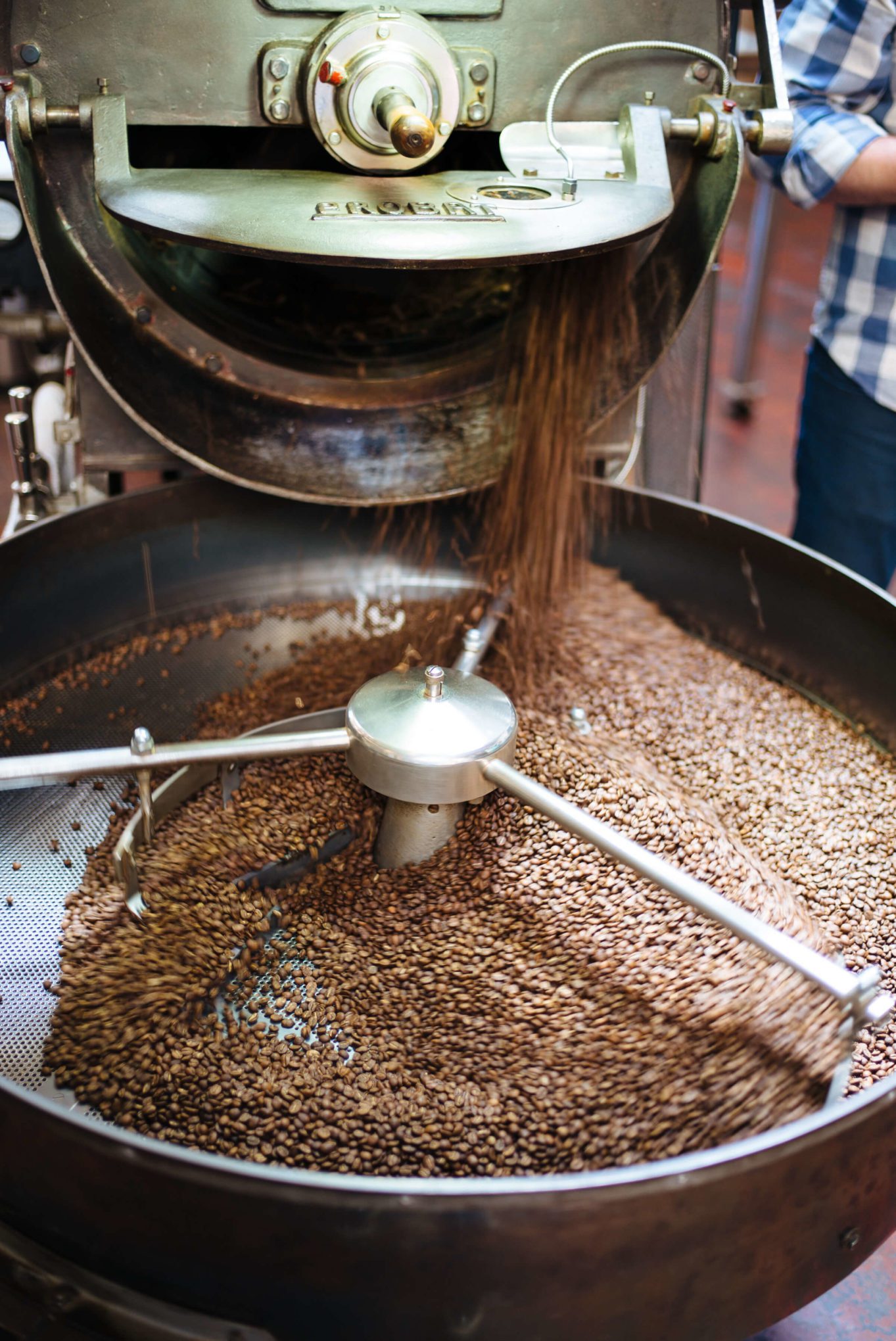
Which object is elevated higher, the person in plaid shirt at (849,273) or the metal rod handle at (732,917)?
→ the person in plaid shirt at (849,273)

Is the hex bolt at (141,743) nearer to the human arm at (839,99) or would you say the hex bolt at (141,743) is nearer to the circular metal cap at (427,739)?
the circular metal cap at (427,739)

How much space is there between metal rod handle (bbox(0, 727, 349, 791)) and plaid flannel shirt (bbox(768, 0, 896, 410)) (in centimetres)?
106

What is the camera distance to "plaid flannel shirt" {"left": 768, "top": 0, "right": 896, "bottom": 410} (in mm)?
1584

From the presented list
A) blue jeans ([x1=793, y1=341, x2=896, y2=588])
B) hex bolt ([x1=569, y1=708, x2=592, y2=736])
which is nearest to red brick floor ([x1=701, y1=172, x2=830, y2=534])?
blue jeans ([x1=793, y1=341, x2=896, y2=588])

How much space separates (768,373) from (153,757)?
370cm

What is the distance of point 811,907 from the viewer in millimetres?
1197

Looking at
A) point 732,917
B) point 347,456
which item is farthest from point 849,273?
point 732,917

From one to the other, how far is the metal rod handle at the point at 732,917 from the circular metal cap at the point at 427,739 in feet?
0.26

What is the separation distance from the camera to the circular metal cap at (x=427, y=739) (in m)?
1.12

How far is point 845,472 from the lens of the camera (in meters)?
1.81

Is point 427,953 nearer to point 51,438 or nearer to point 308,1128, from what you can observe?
point 308,1128

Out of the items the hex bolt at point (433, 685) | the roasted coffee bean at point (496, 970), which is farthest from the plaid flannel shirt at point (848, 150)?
the hex bolt at point (433, 685)

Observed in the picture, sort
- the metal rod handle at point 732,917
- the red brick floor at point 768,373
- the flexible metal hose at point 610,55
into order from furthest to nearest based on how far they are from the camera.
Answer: the red brick floor at point 768,373 → the flexible metal hose at point 610,55 → the metal rod handle at point 732,917

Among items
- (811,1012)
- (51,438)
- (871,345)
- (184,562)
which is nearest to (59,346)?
(51,438)
